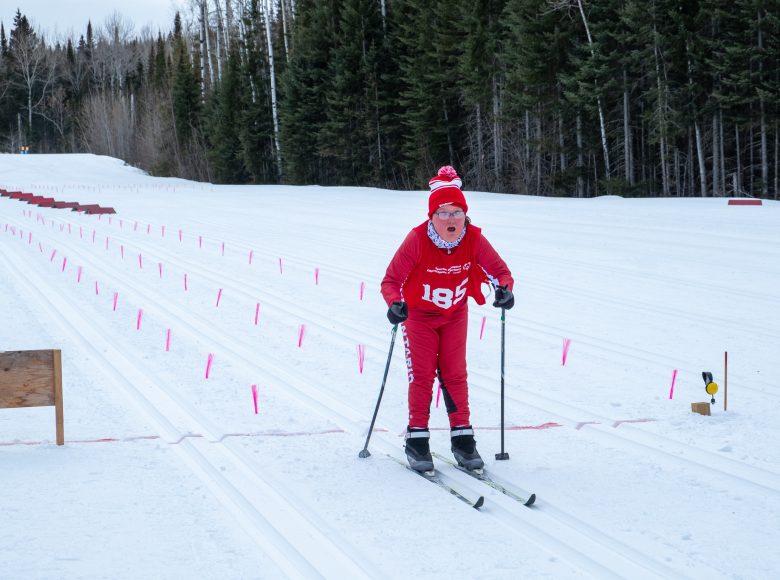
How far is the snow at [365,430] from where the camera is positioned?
13.8ft

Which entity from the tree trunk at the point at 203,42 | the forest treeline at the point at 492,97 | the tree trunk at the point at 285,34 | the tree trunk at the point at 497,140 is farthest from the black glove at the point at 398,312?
the tree trunk at the point at 203,42

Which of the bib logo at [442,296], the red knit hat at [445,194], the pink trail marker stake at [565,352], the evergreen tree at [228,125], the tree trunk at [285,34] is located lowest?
the pink trail marker stake at [565,352]

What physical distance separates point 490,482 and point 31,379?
314 cm

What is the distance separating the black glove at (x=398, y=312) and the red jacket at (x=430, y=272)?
8 cm

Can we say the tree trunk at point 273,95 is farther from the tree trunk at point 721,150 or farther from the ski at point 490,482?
the ski at point 490,482

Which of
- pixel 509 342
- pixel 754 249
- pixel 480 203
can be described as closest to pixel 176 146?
pixel 480 203

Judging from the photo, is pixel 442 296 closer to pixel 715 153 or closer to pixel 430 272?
pixel 430 272

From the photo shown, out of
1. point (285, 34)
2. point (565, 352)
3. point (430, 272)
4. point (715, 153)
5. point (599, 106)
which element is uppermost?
point (285, 34)

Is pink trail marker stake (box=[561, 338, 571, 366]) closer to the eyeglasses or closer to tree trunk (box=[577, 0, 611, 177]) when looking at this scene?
the eyeglasses

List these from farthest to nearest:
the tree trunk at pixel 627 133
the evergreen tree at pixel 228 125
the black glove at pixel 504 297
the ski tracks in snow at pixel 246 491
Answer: the evergreen tree at pixel 228 125 → the tree trunk at pixel 627 133 → the black glove at pixel 504 297 → the ski tracks in snow at pixel 246 491

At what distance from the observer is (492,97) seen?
39.3m

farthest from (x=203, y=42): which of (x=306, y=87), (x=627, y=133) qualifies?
(x=627, y=133)

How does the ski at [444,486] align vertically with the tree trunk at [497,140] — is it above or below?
below

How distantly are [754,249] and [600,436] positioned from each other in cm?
1093
